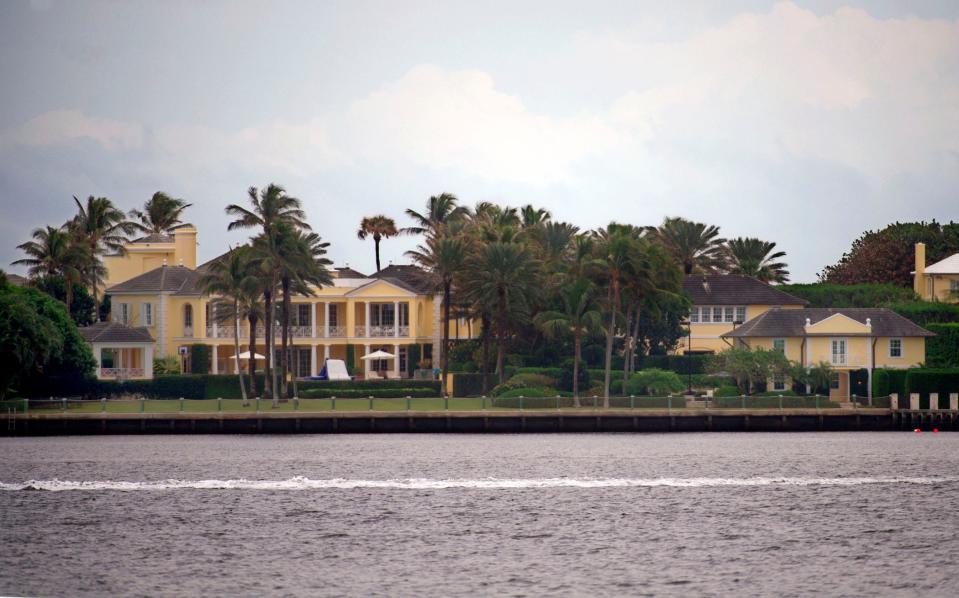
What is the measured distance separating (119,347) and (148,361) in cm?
250

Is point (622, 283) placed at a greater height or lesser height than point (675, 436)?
greater

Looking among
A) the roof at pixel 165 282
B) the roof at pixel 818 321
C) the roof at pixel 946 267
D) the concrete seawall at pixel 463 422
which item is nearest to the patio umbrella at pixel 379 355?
the roof at pixel 165 282

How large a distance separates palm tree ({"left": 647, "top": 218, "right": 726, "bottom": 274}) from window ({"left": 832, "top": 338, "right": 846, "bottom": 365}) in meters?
34.9

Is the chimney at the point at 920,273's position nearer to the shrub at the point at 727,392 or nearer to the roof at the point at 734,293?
the roof at the point at 734,293

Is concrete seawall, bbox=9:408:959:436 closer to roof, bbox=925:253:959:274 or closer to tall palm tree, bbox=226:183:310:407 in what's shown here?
tall palm tree, bbox=226:183:310:407

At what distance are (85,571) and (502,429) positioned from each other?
4426cm

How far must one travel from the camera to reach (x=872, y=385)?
102m

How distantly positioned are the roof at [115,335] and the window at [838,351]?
50.5 m

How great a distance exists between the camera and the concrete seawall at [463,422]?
89.9 metres

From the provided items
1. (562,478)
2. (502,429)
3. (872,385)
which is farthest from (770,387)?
(562,478)

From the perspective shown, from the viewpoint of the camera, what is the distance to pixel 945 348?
109 metres

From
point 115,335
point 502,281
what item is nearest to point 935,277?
point 502,281

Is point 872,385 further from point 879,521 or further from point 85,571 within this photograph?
point 85,571

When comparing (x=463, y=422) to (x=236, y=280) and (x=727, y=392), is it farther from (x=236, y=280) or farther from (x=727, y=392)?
(x=236, y=280)
